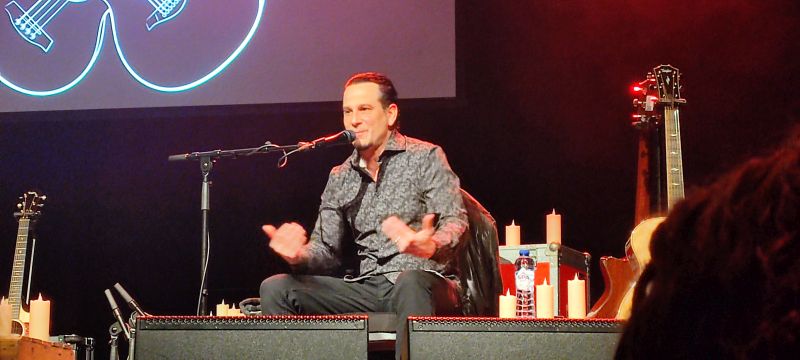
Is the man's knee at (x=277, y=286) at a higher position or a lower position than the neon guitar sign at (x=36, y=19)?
lower

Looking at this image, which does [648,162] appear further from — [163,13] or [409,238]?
[163,13]

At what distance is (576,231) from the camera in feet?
15.2

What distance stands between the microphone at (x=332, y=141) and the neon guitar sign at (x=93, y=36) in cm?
173

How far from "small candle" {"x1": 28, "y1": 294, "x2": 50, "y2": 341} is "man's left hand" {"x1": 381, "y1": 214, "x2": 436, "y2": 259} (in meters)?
1.96

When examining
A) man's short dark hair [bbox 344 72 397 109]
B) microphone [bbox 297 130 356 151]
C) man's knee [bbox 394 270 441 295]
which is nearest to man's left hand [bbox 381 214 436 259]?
man's knee [bbox 394 270 441 295]

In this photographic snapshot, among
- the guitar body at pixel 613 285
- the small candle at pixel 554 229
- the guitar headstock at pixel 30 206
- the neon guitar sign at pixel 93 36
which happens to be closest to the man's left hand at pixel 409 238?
the guitar body at pixel 613 285

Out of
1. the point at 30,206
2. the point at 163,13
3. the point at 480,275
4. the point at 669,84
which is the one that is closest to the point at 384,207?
the point at 480,275

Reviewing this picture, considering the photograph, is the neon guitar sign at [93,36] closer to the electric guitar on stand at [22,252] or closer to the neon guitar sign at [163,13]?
the neon guitar sign at [163,13]

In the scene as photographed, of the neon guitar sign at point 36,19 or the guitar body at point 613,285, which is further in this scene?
the neon guitar sign at point 36,19

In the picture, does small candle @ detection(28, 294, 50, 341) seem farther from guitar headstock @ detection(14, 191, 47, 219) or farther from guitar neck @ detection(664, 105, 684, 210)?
guitar neck @ detection(664, 105, 684, 210)

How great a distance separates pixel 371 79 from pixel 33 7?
2.42 meters

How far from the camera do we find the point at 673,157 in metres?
3.42

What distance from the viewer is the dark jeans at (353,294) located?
2990 millimetres

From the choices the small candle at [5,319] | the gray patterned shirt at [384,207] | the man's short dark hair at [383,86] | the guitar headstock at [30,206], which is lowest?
the small candle at [5,319]
